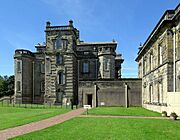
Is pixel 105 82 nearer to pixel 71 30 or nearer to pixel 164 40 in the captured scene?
pixel 71 30

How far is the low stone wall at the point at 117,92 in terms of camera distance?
37156mm

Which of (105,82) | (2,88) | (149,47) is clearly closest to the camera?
(149,47)

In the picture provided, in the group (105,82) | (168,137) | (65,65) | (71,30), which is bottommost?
(168,137)

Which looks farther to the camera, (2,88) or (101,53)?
(2,88)

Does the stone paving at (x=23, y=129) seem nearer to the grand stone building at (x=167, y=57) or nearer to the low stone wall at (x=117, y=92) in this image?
the grand stone building at (x=167, y=57)

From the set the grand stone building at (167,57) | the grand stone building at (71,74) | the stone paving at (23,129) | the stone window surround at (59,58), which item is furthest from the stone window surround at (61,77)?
the stone paving at (23,129)

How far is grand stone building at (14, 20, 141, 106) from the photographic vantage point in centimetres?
3744

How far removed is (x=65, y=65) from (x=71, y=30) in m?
6.28

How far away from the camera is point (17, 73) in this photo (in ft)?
161

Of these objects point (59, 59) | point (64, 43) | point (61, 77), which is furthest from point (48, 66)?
point (64, 43)

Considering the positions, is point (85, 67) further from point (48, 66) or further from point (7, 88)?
point (7, 88)

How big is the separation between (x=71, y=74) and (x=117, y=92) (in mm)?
10684

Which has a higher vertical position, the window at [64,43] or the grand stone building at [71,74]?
the window at [64,43]

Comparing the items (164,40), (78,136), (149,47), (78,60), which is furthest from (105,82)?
(78,136)
